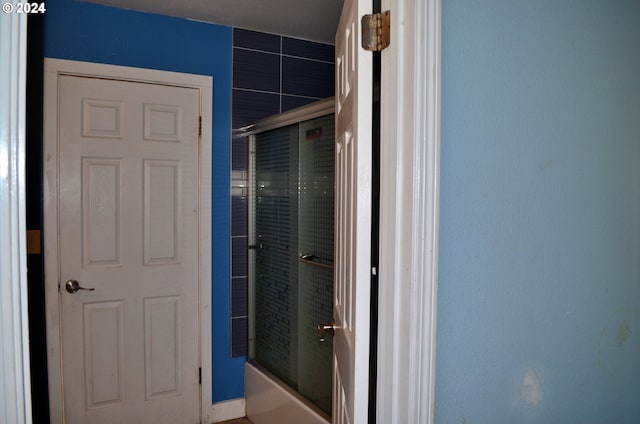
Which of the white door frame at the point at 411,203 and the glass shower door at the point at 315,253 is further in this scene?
the glass shower door at the point at 315,253

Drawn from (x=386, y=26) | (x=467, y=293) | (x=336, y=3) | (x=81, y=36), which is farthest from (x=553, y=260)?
(x=81, y=36)

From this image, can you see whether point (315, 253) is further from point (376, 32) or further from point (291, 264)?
point (376, 32)

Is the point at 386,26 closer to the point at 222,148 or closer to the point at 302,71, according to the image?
the point at 222,148

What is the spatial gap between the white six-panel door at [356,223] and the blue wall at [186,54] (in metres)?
1.58

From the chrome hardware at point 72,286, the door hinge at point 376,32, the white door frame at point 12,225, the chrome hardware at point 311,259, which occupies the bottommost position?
the chrome hardware at point 72,286

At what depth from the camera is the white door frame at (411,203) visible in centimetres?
91

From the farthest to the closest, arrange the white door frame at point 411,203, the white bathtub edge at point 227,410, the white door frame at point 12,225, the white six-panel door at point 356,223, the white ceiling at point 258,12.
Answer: the white bathtub edge at point 227,410
the white ceiling at point 258,12
the white six-panel door at point 356,223
the white door frame at point 411,203
the white door frame at point 12,225

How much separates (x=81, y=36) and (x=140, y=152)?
674 millimetres

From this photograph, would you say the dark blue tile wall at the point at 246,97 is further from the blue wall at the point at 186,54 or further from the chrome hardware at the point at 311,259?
the chrome hardware at the point at 311,259

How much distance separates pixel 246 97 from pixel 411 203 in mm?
2039

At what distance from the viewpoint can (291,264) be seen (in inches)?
92.6

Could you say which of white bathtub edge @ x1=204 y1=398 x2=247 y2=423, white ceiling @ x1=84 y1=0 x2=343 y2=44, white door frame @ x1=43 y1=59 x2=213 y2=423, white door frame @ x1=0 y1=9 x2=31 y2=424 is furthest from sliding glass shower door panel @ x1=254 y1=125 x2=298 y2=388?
white door frame @ x1=0 y1=9 x2=31 y2=424

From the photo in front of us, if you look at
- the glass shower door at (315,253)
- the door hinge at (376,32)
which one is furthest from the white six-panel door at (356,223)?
the glass shower door at (315,253)

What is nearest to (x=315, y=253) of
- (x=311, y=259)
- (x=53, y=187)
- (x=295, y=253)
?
(x=311, y=259)
